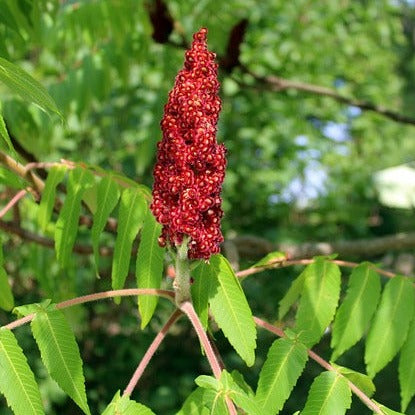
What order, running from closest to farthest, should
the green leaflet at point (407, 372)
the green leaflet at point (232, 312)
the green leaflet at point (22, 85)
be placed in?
the green leaflet at point (22, 85), the green leaflet at point (232, 312), the green leaflet at point (407, 372)

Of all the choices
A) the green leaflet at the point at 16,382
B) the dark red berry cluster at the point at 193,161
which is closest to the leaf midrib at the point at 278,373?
the dark red berry cluster at the point at 193,161

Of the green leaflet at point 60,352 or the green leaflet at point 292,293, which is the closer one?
the green leaflet at point 60,352

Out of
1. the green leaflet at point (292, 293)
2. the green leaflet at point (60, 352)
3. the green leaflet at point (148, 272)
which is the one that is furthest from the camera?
the green leaflet at point (292, 293)

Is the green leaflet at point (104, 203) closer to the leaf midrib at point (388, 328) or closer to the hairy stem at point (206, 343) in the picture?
the hairy stem at point (206, 343)

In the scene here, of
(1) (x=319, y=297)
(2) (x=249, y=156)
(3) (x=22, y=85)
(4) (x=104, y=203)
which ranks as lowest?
(2) (x=249, y=156)

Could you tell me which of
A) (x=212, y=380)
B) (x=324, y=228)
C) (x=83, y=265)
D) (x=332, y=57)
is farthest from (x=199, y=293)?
(x=332, y=57)

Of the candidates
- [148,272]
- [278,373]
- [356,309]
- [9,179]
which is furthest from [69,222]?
[356,309]

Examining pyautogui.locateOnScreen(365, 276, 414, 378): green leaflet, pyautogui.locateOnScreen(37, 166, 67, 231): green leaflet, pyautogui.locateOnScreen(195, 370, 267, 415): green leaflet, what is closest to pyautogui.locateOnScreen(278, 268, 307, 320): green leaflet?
pyautogui.locateOnScreen(365, 276, 414, 378): green leaflet

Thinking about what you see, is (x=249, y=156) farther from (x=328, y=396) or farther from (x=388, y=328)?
(x=328, y=396)
